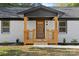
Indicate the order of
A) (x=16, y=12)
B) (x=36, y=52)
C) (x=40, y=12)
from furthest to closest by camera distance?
(x=16, y=12)
(x=40, y=12)
(x=36, y=52)

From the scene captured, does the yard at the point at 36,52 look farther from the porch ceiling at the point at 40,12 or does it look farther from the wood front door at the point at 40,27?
the wood front door at the point at 40,27

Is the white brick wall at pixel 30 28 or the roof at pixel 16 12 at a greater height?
the roof at pixel 16 12

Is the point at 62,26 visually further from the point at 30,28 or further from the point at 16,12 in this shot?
the point at 16,12

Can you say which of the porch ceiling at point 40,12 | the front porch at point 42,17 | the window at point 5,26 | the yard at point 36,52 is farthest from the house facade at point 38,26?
the yard at point 36,52

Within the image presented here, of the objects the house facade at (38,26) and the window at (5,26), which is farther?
the window at (5,26)

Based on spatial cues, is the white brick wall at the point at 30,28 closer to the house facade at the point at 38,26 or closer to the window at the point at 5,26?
the house facade at the point at 38,26

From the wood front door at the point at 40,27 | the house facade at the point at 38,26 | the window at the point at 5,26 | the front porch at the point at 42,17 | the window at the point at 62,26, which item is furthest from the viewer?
the window at the point at 62,26

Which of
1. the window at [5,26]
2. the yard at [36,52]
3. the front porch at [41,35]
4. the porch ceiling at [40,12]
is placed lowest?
the yard at [36,52]

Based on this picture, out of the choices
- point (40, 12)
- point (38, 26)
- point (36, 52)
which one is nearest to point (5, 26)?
point (38, 26)

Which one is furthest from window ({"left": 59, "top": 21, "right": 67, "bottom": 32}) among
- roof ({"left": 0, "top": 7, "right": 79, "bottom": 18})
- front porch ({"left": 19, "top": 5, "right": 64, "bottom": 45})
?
front porch ({"left": 19, "top": 5, "right": 64, "bottom": 45})

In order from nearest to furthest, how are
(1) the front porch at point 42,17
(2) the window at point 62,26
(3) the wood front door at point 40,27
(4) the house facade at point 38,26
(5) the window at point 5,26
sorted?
(1) the front porch at point 42,17 → (4) the house facade at point 38,26 → (3) the wood front door at point 40,27 → (5) the window at point 5,26 → (2) the window at point 62,26

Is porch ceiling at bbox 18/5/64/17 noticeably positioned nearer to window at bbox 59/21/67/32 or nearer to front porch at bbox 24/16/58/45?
front porch at bbox 24/16/58/45

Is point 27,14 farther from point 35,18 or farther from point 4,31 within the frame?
point 4,31

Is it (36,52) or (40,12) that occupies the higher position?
(40,12)
